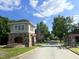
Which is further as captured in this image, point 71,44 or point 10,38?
point 10,38

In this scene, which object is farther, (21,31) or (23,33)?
(21,31)

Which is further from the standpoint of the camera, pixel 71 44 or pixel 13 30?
pixel 13 30

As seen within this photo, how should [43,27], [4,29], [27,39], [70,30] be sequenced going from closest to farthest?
1. [27,39]
2. [4,29]
3. [70,30]
4. [43,27]

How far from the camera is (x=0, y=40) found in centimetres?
7125

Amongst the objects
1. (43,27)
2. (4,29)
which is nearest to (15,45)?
(4,29)

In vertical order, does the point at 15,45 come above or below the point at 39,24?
below

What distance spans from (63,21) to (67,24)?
2.15 metres

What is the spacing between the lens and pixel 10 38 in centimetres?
5541

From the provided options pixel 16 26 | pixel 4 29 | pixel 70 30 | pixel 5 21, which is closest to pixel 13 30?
pixel 16 26

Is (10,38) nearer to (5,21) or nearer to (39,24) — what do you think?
(5,21)

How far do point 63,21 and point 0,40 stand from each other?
2747 centimetres

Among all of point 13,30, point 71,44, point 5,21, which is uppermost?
point 5,21

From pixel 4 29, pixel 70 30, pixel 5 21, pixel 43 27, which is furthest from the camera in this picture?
pixel 43 27

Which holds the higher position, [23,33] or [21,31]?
[21,31]
